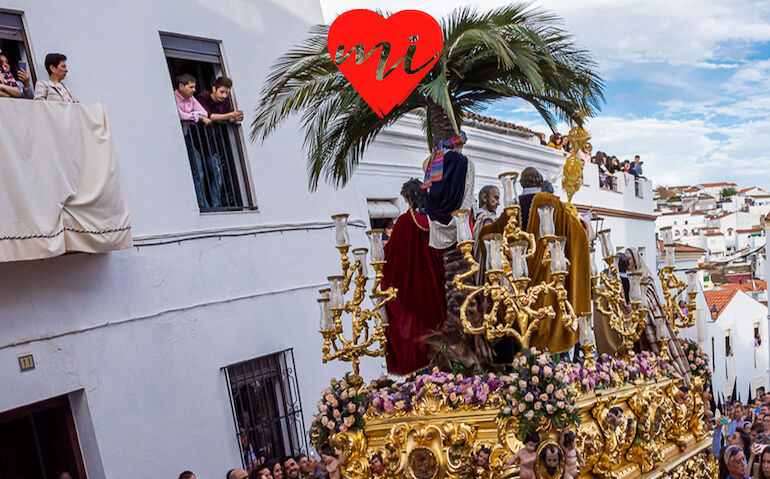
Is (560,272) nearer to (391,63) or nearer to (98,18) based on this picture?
(391,63)

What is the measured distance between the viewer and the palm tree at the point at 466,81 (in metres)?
5.51

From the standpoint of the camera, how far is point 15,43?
6543 mm

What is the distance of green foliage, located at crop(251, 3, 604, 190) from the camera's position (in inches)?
218

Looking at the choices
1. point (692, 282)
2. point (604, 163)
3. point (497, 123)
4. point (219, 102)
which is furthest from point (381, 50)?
point (604, 163)

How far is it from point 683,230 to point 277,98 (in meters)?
30.6

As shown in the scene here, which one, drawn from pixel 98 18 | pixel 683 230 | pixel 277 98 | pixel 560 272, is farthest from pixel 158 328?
pixel 683 230

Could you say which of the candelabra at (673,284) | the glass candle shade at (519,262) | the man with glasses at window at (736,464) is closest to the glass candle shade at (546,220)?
the glass candle shade at (519,262)

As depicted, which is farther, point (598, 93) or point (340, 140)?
point (340, 140)

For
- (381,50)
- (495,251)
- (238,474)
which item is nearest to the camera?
(495,251)

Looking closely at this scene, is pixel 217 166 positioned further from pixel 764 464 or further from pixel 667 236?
pixel 764 464

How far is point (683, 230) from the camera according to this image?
113 ft

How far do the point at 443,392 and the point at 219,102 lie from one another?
417 centimetres

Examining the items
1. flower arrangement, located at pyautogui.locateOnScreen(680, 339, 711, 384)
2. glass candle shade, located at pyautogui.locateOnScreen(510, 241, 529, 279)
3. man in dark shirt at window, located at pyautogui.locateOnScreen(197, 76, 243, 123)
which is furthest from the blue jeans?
flower arrangement, located at pyautogui.locateOnScreen(680, 339, 711, 384)

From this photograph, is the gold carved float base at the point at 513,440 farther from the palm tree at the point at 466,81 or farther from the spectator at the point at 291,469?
the spectator at the point at 291,469
